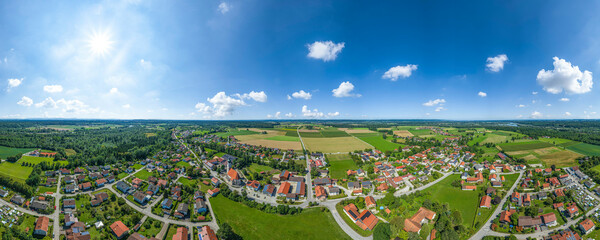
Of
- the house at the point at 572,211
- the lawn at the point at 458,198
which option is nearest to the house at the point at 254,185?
the lawn at the point at 458,198

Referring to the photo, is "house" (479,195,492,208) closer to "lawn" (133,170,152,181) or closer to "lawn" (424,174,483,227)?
"lawn" (424,174,483,227)

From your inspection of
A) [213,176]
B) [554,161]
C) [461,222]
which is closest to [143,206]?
[213,176]

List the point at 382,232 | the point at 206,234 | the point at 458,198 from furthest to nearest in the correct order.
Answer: the point at 458,198 < the point at 206,234 < the point at 382,232

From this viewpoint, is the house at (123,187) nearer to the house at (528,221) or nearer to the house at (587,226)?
the house at (528,221)

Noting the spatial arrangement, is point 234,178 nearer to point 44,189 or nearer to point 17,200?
point 17,200

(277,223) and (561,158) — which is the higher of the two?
(561,158)

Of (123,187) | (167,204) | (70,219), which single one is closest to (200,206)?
(167,204)
